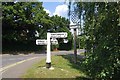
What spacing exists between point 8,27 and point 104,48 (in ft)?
121

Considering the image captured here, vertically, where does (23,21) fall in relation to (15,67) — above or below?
above

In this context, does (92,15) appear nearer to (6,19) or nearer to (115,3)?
(115,3)

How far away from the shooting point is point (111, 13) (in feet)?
31.4

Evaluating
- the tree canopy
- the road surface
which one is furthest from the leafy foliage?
the tree canopy

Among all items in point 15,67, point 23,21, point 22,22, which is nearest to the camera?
point 15,67

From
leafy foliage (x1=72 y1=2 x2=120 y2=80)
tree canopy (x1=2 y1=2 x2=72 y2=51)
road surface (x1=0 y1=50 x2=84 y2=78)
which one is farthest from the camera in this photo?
tree canopy (x1=2 y1=2 x2=72 y2=51)

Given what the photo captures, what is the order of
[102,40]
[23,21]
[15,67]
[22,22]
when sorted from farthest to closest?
1. [22,22]
2. [23,21]
3. [15,67]
4. [102,40]

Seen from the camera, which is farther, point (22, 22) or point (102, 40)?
point (22, 22)

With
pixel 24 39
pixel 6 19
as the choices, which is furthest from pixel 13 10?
pixel 24 39

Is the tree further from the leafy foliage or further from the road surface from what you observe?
the leafy foliage

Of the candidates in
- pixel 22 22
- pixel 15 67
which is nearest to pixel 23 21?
pixel 22 22

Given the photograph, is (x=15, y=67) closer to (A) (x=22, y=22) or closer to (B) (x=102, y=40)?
(B) (x=102, y=40)

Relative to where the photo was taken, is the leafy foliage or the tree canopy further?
the tree canopy

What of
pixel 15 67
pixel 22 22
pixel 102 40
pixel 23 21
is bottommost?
pixel 15 67
